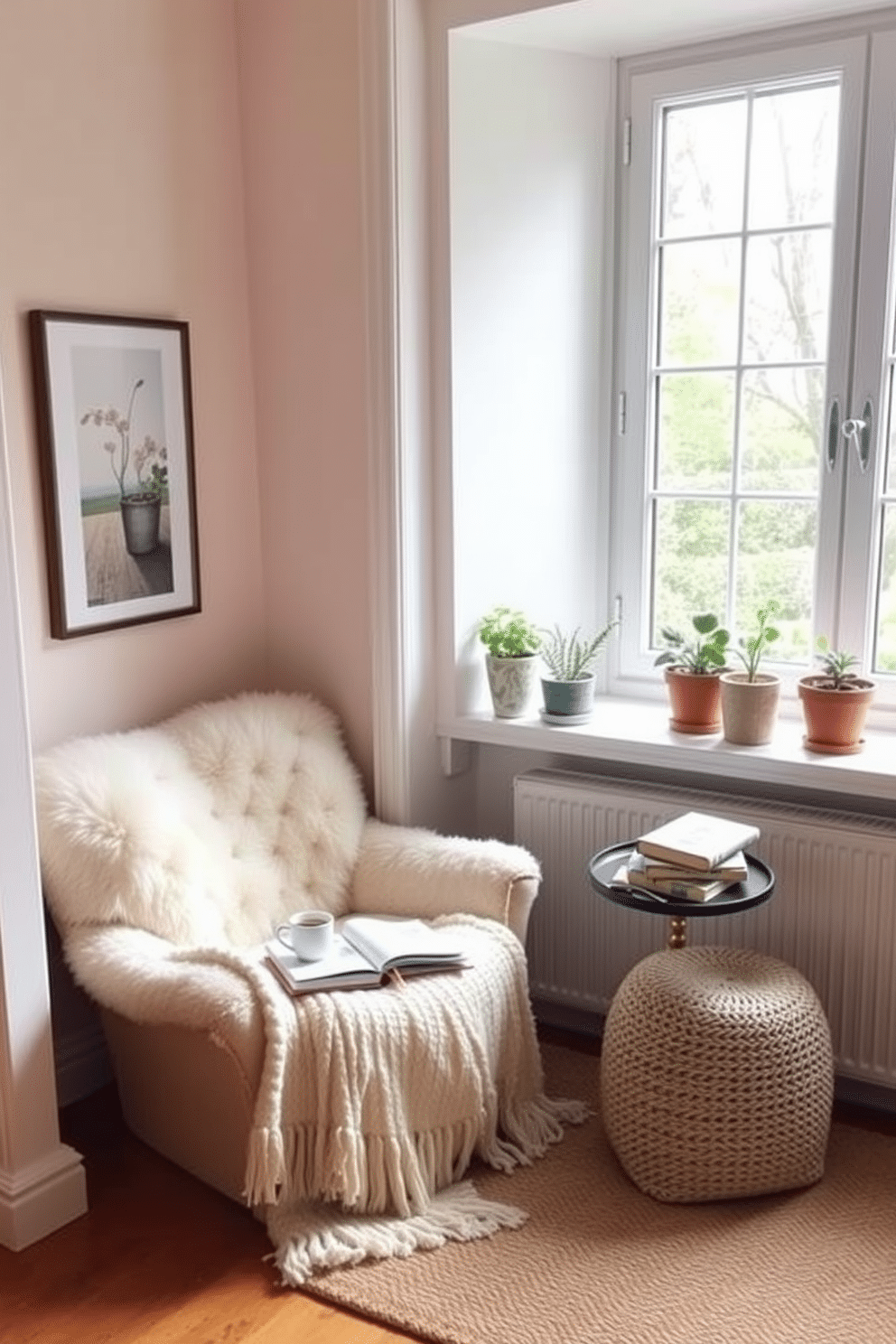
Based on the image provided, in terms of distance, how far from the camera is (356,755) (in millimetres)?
3051

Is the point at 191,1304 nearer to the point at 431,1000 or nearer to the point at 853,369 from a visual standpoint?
the point at 431,1000

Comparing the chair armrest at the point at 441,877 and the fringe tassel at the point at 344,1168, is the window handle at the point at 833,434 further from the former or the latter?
the fringe tassel at the point at 344,1168

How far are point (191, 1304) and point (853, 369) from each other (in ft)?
7.42

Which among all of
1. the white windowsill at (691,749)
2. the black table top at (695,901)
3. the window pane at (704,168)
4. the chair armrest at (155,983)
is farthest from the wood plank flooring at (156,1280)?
the window pane at (704,168)

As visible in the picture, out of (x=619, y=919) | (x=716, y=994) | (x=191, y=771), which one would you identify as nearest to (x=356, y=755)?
(x=191, y=771)

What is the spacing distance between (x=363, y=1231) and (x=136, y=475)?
1.58 metres

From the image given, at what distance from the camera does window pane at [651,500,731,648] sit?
10.2 ft

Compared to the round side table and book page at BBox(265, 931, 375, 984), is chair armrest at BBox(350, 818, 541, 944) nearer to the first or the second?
the round side table

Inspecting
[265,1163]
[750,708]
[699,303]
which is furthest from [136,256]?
[265,1163]

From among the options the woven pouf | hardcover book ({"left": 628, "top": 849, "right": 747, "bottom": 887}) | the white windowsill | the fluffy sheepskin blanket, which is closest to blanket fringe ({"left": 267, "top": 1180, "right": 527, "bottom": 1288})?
the fluffy sheepskin blanket

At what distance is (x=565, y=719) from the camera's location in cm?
295

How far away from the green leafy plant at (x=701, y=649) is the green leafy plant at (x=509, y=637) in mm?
305

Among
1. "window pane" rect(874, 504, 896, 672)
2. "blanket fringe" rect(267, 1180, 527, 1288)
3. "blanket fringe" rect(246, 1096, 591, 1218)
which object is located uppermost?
"window pane" rect(874, 504, 896, 672)

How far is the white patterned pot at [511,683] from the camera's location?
2.96 m
